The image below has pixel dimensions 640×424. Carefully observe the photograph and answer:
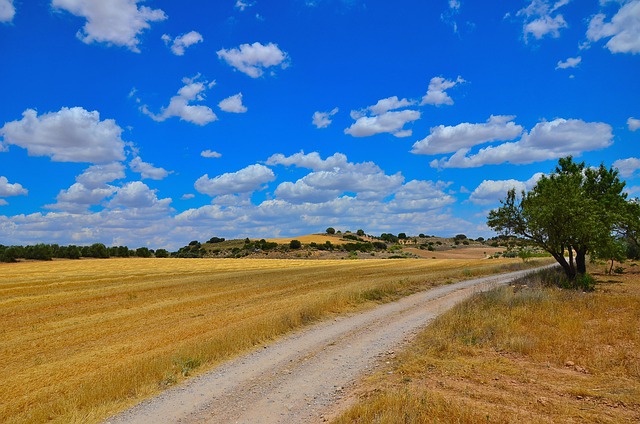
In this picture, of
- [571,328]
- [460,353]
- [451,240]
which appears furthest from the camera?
[451,240]

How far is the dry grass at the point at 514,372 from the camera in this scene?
748cm

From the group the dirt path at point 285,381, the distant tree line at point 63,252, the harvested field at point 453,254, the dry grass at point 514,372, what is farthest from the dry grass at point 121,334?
the harvested field at point 453,254

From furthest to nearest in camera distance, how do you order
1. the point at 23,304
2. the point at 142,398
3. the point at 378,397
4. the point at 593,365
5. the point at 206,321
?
the point at 23,304, the point at 206,321, the point at 593,365, the point at 142,398, the point at 378,397

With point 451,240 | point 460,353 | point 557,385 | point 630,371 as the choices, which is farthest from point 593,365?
point 451,240

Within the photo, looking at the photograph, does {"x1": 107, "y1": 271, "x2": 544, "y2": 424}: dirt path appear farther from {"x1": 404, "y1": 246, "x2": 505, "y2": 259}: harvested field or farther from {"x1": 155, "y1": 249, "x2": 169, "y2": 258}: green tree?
{"x1": 155, "y1": 249, "x2": 169, "y2": 258}: green tree

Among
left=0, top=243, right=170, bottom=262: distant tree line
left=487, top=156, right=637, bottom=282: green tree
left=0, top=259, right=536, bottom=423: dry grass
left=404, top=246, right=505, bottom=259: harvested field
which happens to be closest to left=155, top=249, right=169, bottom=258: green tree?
left=0, top=243, right=170, bottom=262: distant tree line

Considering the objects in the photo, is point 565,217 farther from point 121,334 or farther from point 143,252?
point 143,252

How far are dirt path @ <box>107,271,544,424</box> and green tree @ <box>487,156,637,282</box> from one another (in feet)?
53.1

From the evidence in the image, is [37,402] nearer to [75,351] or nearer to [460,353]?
[75,351]

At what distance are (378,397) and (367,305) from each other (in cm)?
1380

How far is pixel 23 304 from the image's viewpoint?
2533cm

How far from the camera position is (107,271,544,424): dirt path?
28.0ft

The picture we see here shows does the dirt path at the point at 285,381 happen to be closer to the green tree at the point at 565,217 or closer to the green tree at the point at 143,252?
the green tree at the point at 565,217

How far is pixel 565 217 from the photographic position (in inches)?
1077
